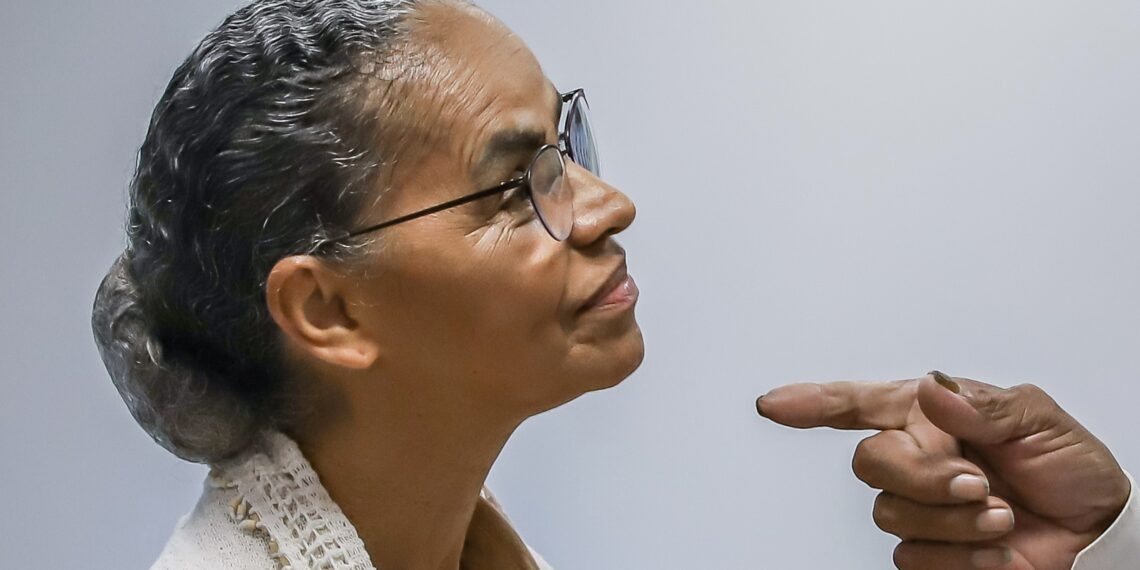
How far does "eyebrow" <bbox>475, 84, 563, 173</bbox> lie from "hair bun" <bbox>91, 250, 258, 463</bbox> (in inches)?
12.6

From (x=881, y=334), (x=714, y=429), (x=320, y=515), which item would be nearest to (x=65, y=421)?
(x=320, y=515)

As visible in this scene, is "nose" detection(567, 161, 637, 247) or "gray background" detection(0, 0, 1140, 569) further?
"gray background" detection(0, 0, 1140, 569)

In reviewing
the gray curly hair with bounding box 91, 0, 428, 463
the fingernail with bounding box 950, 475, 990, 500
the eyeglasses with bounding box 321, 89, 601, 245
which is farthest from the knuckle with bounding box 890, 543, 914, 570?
the gray curly hair with bounding box 91, 0, 428, 463

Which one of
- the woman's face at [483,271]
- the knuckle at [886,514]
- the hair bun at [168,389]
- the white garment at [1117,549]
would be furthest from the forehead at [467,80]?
the white garment at [1117,549]

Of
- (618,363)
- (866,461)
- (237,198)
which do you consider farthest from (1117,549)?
(237,198)

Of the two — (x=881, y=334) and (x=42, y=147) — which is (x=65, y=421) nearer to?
(x=42, y=147)

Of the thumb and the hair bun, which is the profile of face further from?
the thumb

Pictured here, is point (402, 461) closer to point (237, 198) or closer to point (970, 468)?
point (237, 198)

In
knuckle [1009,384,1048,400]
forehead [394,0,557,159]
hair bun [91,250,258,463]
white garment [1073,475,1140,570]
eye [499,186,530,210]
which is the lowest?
hair bun [91,250,258,463]

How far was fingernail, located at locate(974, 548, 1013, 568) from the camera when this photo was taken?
1098 millimetres

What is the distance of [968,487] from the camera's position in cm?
104

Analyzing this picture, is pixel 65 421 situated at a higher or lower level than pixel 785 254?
lower

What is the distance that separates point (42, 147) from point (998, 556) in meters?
1.32

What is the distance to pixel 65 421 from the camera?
5.65 feet
